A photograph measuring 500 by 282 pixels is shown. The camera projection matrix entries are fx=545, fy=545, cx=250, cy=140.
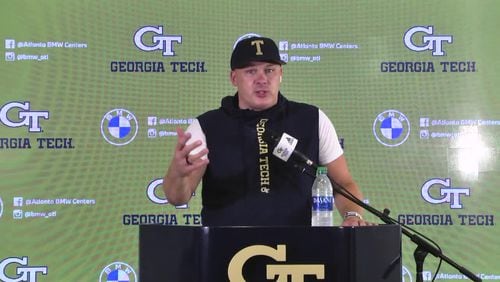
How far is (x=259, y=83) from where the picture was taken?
214 cm

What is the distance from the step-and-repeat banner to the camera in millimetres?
3432

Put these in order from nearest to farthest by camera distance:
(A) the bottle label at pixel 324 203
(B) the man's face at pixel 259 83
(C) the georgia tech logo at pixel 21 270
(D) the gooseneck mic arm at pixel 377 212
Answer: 1. (D) the gooseneck mic arm at pixel 377 212
2. (A) the bottle label at pixel 324 203
3. (B) the man's face at pixel 259 83
4. (C) the georgia tech logo at pixel 21 270

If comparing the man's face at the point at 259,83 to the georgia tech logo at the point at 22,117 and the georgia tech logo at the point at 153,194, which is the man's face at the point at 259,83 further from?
the georgia tech logo at the point at 22,117

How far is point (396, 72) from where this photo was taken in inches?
138

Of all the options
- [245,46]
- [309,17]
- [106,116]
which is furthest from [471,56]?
[106,116]

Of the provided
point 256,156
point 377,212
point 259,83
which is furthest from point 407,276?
point 377,212

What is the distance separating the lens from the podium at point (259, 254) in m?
1.29

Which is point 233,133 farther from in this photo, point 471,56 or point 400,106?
point 471,56

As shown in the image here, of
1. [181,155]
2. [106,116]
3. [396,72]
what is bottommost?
[181,155]

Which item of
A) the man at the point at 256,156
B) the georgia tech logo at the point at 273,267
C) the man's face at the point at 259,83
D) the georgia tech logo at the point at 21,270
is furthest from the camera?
the georgia tech logo at the point at 21,270

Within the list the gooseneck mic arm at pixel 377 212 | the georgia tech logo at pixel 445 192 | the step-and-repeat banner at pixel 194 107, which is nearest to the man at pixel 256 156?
the gooseneck mic arm at pixel 377 212

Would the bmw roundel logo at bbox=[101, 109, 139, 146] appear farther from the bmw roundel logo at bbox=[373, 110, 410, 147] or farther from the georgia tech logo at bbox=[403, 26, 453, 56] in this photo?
the georgia tech logo at bbox=[403, 26, 453, 56]

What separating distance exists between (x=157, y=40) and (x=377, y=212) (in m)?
2.34

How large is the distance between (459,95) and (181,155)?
2441 millimetres
